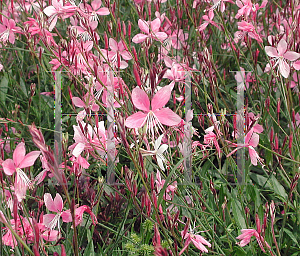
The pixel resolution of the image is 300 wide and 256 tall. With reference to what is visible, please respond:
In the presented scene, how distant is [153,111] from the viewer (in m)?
0.87

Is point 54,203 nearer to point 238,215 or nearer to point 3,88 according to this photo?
point 238,215

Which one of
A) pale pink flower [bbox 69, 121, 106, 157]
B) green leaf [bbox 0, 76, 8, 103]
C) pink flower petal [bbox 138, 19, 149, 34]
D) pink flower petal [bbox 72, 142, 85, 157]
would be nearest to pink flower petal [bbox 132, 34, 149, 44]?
pink flower petal [bbox 138, 19, 149, 34]

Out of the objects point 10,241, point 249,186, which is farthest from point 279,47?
point 10,241

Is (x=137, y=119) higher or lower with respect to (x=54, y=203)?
higher

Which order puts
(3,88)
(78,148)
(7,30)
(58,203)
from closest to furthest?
(58,203)
(78,148)
(7,30)
(3,88)

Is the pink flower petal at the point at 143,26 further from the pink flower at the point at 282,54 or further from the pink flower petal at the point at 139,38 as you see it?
the pink flower at the point at 282,54

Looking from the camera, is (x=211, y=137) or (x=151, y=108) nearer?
(x=151, y=108)

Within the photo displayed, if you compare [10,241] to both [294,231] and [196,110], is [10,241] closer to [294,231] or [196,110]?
[294,231]

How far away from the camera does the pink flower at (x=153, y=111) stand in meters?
0.84

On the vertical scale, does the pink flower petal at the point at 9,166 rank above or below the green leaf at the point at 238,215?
above

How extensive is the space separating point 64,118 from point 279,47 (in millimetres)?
1248

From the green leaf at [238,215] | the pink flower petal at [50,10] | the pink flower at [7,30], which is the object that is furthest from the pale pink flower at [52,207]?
the pink flower at [7,30]

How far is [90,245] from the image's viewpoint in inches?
50.6

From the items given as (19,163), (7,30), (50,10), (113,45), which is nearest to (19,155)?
(19,163)
